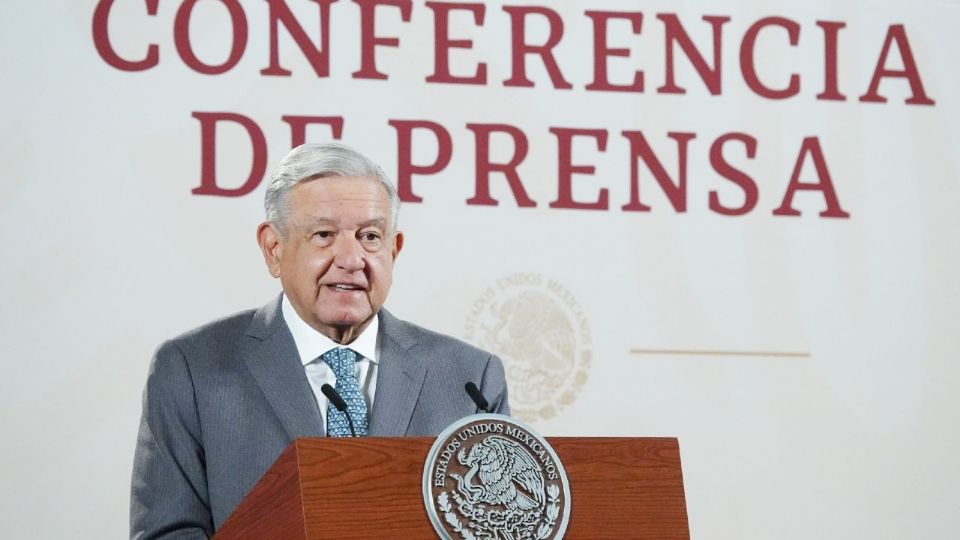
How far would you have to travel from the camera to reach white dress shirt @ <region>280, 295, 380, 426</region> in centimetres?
240

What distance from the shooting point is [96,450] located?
352cm

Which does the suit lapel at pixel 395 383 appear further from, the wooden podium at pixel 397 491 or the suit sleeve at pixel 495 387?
the wooden podium at pixel 397 491

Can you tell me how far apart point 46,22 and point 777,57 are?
2029 mm

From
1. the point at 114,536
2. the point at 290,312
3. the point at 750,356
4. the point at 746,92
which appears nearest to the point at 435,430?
the point at 290,312

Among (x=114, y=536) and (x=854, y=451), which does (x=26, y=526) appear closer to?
(x=114, y=536)

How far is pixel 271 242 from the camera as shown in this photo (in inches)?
97.2

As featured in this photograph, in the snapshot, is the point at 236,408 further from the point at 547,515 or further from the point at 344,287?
the point at 547,515

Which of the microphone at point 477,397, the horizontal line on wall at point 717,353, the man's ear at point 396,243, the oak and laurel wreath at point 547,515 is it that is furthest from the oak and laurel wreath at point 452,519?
the horizontal line on wall at point 717,353

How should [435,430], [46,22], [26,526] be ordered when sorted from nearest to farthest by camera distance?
[435,430] < [26,526] < [46,22]

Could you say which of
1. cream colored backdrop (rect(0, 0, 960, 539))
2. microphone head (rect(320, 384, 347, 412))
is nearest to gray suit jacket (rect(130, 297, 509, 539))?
microphone head (rect(320, 384, 347, 412))

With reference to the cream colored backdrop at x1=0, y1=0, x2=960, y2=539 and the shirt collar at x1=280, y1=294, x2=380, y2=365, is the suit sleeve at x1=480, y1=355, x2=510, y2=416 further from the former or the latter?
the cream colored backdrop at x1=0, y1=0, x2=960, y2=539

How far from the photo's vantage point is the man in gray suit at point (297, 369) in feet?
7.44

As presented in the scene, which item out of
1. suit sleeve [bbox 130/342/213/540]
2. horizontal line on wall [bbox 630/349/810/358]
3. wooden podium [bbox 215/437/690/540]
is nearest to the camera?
wooden podium [bbox 215/437/690/540]

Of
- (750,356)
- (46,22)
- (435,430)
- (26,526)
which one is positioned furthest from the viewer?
(750,356)
